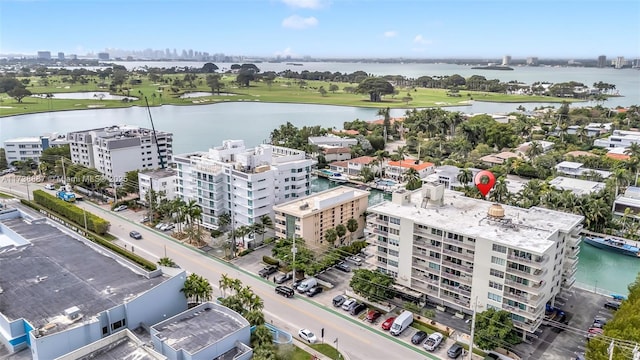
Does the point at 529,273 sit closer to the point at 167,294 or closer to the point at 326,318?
the point at 326,318

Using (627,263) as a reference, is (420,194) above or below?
above

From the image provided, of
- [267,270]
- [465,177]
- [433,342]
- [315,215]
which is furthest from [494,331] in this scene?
[465,177]

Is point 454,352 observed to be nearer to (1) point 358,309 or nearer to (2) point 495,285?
(2) point 495,285

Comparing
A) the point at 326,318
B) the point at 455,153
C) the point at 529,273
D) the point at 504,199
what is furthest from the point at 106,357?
the point at 455,153

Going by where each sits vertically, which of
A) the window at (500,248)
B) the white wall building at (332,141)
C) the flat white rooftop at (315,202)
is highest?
the window at (500,248)

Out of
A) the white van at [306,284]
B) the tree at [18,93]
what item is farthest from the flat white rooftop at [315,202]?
the tree at [18,93]

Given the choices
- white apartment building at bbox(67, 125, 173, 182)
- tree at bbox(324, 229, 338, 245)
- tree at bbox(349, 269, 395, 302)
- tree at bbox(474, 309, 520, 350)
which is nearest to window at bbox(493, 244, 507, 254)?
tree at bbox(474, 309, 520, 350)

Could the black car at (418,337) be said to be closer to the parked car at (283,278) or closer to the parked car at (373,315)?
the parked car at (373,315)
